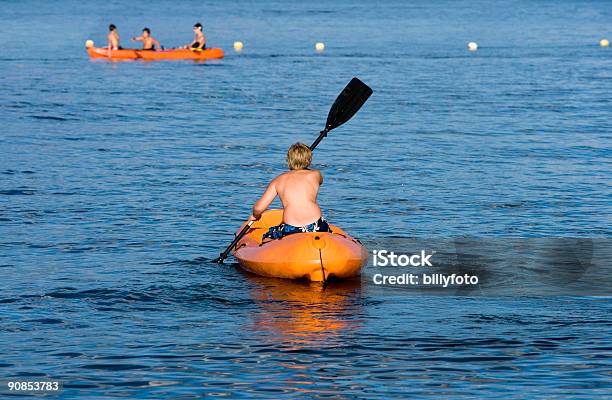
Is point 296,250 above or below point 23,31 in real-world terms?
below

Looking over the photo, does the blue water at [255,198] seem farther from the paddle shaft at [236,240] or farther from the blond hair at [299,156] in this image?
the blond hair at [299,156]

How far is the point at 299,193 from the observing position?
14555 millimetres

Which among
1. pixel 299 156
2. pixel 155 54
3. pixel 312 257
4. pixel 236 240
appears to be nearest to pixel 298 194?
pixel 299 156

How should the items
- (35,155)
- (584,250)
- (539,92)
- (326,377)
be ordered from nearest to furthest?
(326,377) < (584,250) < (35,155) < (539,92)

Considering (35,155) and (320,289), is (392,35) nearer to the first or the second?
(35,155)

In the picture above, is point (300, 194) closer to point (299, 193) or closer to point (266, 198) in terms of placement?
point (299, 193)

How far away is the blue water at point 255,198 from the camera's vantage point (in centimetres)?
1151

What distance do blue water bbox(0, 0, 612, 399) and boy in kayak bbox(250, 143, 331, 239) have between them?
0.77 metres

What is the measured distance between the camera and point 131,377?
36.8 ft

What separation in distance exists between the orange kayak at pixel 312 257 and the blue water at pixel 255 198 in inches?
7.7

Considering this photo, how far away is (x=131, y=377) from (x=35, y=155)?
53.7ft

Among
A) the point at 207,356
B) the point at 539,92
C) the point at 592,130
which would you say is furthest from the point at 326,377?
the point at 539,92

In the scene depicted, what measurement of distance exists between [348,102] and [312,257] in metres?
4.09

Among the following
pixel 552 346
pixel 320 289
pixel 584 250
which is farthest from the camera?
pixel 584 250
